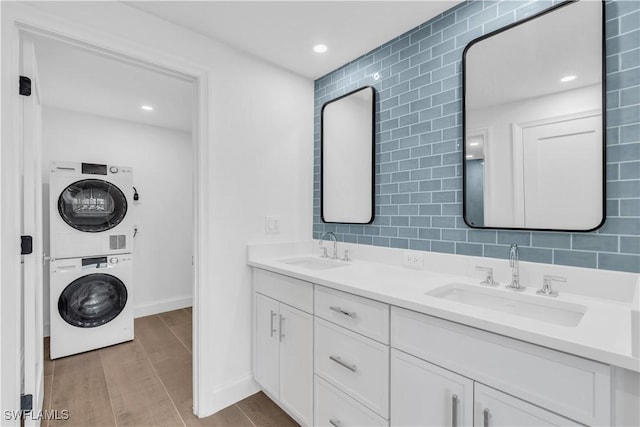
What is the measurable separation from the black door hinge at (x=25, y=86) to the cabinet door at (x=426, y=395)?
2.11 m

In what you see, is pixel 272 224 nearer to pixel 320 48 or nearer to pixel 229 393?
pixel 229 393

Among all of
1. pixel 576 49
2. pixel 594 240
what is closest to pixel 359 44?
pixel 576 49

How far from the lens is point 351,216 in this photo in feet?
7.48

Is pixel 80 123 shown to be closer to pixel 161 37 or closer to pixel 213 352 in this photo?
pixel 161 37

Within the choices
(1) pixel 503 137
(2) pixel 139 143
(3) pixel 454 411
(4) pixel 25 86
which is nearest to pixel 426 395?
(3) pixel 454 411

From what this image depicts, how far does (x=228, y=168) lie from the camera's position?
209 cm

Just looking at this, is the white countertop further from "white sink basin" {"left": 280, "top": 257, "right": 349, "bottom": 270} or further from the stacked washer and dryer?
the stacked washer and dryer

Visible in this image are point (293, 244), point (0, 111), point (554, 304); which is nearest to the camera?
point (554, 304)

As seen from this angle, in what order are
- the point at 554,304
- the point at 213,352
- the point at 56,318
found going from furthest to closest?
the point at 56,318 → the point at 213,352 → the point at 554,304

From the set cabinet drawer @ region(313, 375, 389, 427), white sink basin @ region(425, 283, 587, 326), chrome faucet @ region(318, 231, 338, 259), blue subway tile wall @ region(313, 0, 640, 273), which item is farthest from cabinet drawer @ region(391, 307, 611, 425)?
chrome faucet @ region(318, 231, 338, 259)

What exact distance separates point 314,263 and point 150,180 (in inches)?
106

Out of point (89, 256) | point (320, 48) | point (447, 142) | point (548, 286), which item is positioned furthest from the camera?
point (89, 256)

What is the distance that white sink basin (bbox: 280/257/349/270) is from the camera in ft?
7.32

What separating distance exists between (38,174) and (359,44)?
2.11m
